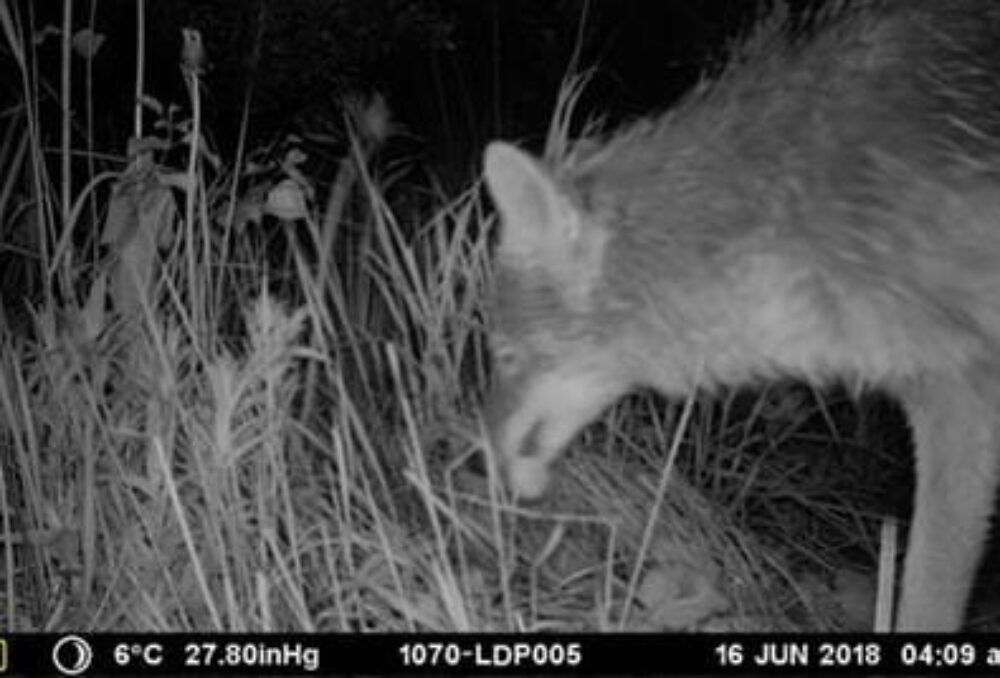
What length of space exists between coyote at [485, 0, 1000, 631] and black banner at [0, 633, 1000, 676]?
70 centimetres

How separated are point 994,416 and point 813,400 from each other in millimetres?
1355

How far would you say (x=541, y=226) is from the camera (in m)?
4.30

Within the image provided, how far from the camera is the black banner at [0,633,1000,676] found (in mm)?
3734

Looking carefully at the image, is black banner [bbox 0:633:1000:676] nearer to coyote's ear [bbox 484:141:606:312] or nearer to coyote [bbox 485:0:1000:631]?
coyote [bbox 485:0:1000:631]

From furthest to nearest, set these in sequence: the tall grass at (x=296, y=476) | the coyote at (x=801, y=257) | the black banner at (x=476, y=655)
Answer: the coyote at (x=801, y=257)
the tall grass at (x=296, y=476)
the black banner at (x=476, y=655)

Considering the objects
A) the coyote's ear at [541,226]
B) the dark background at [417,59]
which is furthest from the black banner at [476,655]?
the dark background at [417,59]

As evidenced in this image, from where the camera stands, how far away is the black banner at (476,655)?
12.3 ft

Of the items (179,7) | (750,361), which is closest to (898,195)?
(750,361)

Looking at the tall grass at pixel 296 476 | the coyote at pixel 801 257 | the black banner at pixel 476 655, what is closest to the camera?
the black banner at pixel 476 655

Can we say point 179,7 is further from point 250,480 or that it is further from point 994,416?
point 994,416

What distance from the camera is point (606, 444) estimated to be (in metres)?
5.04

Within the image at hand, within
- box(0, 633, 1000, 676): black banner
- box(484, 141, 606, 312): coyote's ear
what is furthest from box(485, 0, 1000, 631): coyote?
box(0, 633, 1000, 676): black banner

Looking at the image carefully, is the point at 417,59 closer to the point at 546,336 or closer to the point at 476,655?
the point at 546,336

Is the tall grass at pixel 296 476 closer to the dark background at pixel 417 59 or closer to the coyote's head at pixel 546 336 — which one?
the coyote's head at pixel 546 336
